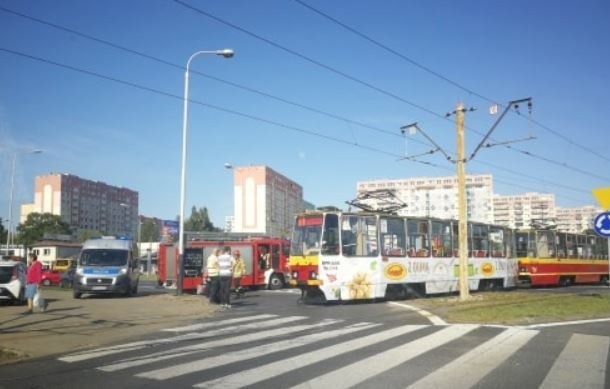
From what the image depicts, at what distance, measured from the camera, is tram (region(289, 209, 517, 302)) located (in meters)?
18.8

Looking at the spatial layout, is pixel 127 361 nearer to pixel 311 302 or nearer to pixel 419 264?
pixel 311 302

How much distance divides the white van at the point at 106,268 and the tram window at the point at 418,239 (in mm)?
10981

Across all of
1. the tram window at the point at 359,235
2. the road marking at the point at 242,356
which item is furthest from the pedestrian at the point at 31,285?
the tram window at the point at 359,235

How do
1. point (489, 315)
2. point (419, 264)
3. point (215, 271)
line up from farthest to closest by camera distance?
point (419, 264) < point (215, 271) < point (489, 315)

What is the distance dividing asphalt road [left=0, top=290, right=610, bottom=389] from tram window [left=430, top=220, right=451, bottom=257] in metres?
9.76

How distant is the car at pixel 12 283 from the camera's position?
731 inches

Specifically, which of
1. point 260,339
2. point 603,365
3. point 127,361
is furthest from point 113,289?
point 603,365

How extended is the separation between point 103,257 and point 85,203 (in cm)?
9263

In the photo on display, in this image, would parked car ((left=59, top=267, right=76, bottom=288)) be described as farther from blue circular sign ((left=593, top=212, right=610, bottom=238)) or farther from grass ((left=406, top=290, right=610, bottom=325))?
blue circular sign ((left=593, top=212, right=610, bottom=238))

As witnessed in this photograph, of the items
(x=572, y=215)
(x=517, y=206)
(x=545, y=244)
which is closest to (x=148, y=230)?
(x=517, y=206)

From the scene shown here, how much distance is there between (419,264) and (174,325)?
1114 centimetres

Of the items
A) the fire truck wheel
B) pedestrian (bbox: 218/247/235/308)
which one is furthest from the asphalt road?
the fire truck wheel

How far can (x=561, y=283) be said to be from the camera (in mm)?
32562

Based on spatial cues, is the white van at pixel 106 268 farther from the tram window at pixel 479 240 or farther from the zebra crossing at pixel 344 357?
the tram window at pixel 479 240
